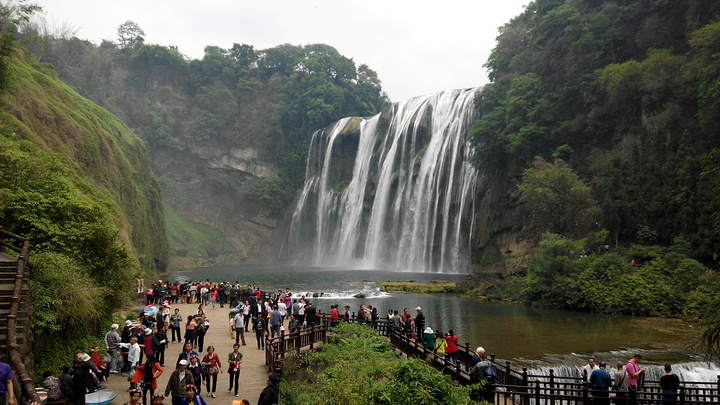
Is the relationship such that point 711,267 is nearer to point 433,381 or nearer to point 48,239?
point 433,381

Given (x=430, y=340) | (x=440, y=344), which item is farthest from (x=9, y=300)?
(x=440, y=344)

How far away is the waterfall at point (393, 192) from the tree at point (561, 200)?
14.0 m

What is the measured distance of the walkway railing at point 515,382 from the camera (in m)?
10.5

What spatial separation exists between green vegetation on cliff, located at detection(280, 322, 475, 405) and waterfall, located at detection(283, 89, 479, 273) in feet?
121

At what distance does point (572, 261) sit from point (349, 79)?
71.4 m

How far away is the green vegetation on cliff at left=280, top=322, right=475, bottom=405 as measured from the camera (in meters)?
8.37

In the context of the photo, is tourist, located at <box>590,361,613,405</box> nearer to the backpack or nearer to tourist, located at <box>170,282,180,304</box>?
the backpack

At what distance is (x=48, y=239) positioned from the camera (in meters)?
16.2

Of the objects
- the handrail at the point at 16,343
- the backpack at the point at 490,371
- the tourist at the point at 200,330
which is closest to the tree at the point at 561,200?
the backpack at the point at 490,371

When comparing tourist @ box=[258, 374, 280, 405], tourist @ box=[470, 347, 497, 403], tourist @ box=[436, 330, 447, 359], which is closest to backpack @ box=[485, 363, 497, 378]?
tourist @ box=[470, 347, 497, 403]

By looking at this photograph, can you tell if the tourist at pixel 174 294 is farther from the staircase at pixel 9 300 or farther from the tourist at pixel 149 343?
the tourist at pixel 149 343

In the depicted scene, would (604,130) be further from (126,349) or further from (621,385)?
(126,349)

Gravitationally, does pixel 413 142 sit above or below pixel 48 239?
above

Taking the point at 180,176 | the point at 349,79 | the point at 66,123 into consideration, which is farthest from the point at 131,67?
the point at 66,123
